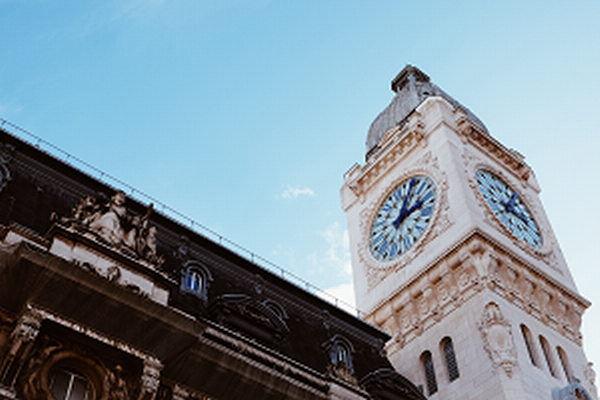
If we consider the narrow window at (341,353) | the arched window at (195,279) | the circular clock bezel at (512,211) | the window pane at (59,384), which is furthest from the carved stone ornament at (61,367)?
the circular clock bezel at (512,211)

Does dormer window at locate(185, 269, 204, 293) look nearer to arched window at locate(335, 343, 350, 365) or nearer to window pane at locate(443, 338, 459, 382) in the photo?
arched window at locate(335, 343, 350, 365)

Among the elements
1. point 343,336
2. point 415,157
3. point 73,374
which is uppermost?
point 415,157

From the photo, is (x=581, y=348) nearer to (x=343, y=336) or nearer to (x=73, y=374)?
(x=343, y=336)

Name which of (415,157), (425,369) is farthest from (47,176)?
(415,157)

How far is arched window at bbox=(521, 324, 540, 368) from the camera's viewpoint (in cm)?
3244

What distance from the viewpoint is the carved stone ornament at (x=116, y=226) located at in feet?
70.9

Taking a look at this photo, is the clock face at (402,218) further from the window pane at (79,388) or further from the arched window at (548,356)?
the window pane at (79,388)

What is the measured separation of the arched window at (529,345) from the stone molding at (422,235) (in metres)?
6.45

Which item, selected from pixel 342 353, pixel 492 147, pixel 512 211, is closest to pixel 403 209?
pixel 512 211

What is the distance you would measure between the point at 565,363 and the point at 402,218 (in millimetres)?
11323

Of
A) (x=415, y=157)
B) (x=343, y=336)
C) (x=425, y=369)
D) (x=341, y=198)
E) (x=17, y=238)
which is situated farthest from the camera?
(x=341, y=198)

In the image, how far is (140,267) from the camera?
21.6m

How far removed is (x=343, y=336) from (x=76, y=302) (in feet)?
42.9

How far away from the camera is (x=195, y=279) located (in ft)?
86.8
